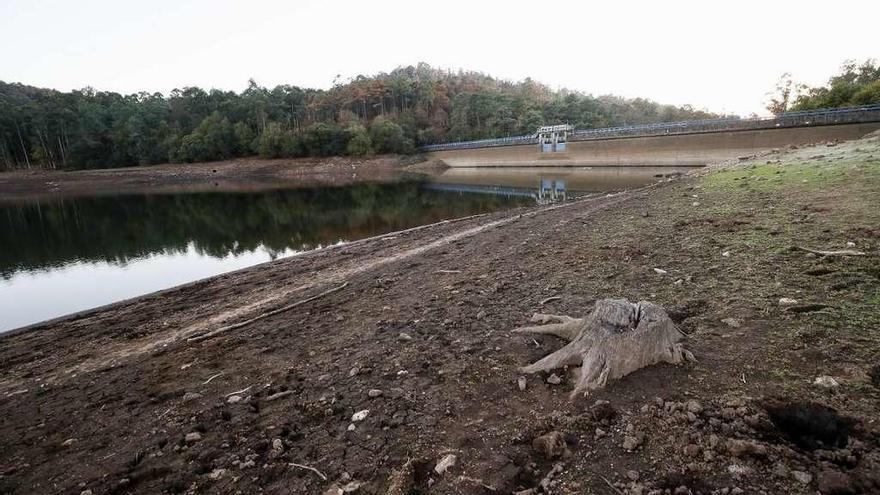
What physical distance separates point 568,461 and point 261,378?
3.70m

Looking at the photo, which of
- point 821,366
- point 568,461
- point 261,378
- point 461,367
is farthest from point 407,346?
point 821,366

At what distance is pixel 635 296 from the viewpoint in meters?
5.34

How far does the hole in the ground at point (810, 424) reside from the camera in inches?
103

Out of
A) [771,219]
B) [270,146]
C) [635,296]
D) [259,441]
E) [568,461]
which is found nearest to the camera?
[568,461]

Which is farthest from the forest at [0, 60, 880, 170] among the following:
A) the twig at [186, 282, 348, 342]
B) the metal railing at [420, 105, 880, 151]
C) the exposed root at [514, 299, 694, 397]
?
the exposed root at [514, 299, 694, 397]

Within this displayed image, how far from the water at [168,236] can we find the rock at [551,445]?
13.2 meters

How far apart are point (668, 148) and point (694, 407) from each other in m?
46.5

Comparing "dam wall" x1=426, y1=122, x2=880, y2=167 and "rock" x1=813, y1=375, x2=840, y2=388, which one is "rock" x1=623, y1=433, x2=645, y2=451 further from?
"dam wall" x1=426, y1=122, x2=880, y2=167

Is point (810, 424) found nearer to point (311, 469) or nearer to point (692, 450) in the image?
point (692, 450)

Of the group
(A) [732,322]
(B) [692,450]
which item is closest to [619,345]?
(B) [692,450]

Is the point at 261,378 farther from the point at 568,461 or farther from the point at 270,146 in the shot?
the point at 270,146

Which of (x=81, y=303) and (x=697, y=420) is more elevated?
(x=697, y=420)

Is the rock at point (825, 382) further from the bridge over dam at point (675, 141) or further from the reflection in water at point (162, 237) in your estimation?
the bridge over dam at point (675, 141)

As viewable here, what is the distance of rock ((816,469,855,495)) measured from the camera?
2.23m
